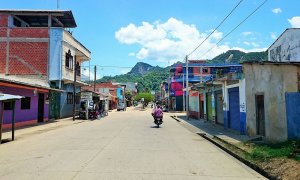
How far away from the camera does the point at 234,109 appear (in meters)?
20.5

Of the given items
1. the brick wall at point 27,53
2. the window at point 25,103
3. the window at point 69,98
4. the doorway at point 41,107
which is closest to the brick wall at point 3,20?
the brick wall at point 27,53

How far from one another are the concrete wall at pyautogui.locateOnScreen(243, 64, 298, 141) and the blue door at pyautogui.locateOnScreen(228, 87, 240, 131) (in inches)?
105

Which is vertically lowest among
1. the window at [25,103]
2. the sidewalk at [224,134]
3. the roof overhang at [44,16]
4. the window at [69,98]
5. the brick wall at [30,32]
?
the sidewalk at [224,134]

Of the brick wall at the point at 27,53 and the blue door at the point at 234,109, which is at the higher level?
the brick wall at the point at 27,53

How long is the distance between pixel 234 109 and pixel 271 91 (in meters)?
4.72

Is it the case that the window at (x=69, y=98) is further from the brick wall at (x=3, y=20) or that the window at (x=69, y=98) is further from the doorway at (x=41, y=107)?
the brick wall at (x=3, y=20)

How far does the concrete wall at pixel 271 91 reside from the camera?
1535 cm

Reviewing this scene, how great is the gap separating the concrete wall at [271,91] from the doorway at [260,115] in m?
0.15

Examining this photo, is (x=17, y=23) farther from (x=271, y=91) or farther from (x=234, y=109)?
(x=271, y=91)

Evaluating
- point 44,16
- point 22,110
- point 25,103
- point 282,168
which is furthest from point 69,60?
point 282,168

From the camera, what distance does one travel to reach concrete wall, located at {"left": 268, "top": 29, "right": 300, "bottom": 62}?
31.9 metres

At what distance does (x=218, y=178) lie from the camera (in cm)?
823

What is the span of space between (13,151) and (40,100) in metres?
17.5

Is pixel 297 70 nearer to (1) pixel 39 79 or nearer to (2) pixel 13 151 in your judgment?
(2) pixel 13 151
